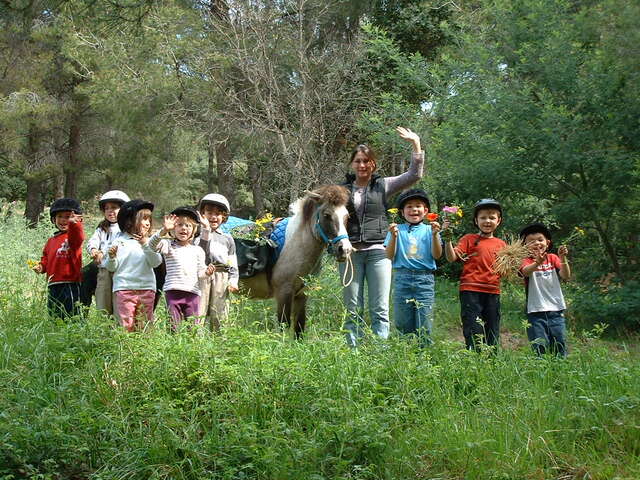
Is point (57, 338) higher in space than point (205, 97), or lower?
lower

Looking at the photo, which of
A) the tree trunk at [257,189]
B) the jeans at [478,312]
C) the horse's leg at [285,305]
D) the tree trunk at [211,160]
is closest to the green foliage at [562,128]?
the jeans at [478,312]

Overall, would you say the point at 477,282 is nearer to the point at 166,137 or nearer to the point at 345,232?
the point at 345,232

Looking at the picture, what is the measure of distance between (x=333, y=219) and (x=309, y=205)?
56 cm

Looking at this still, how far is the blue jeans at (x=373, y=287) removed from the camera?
223 inches

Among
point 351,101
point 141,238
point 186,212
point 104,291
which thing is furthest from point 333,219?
point 351,101

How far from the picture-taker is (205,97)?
1606 cm

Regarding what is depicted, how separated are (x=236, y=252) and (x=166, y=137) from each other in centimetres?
1388

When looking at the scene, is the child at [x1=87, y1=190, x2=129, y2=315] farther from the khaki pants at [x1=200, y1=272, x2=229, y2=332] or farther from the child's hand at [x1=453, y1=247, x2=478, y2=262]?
the child's hand at [x1=453, y1=247, x2=478, y2=262]

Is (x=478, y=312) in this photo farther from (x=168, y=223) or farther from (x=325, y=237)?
(x=168, y=223)

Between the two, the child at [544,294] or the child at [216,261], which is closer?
the child at [544,294]

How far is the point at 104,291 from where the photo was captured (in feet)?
19.1

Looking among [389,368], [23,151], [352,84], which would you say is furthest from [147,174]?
[389,368]

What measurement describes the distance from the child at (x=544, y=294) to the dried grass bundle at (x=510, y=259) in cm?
9

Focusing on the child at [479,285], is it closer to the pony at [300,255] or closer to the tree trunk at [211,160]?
the pony at [300,255]
